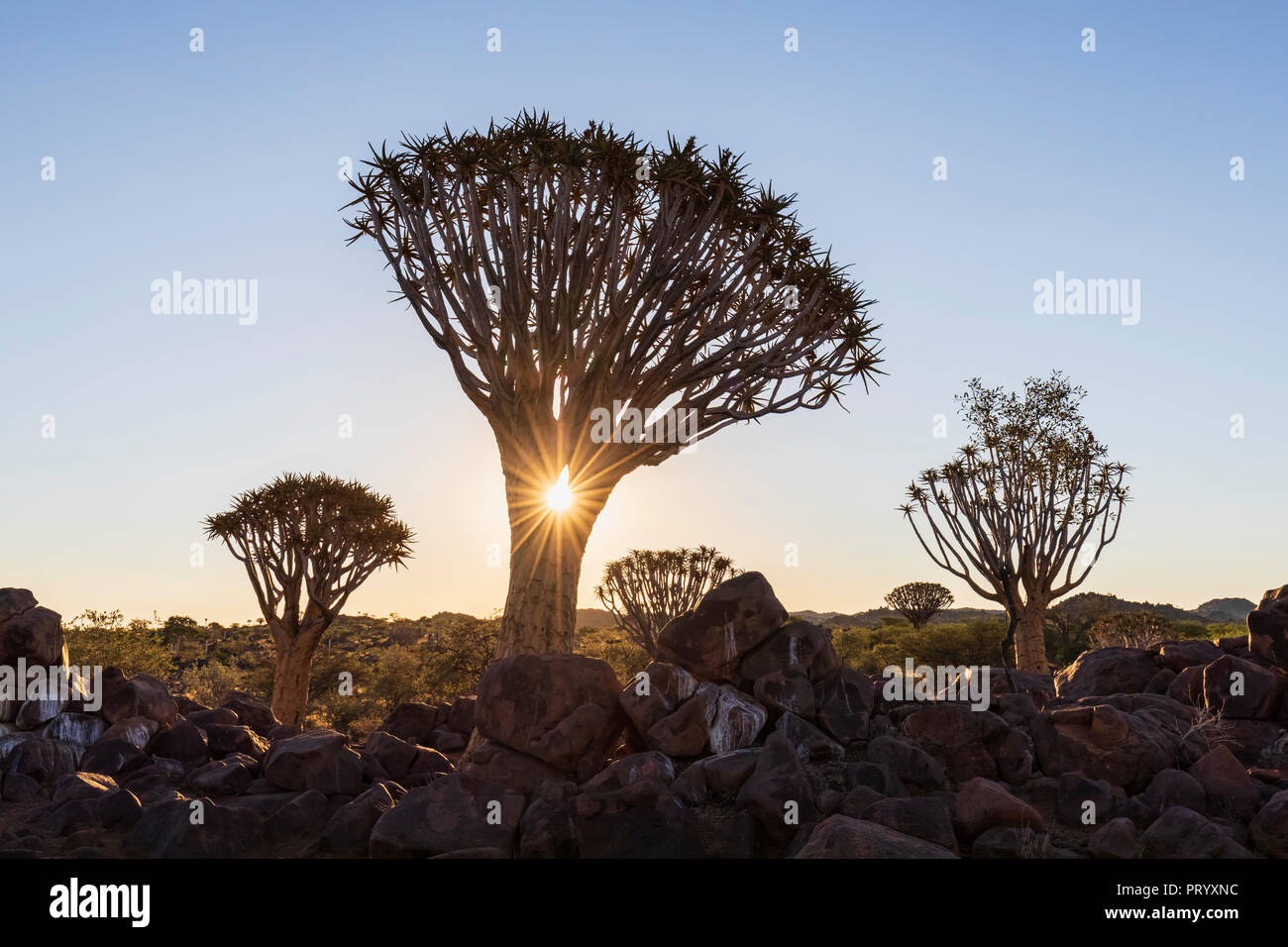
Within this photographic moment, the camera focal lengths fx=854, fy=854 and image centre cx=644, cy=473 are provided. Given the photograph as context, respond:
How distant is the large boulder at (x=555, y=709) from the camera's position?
9.07 meters

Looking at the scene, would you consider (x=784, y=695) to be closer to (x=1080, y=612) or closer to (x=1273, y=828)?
(x=1273, y=828)

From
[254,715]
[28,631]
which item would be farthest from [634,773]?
[254,715]

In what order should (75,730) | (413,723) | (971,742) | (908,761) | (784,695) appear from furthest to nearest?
(413,723) < (75,730) < (784,695) < (971,742) < (908,761)

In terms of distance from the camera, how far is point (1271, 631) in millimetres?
11859

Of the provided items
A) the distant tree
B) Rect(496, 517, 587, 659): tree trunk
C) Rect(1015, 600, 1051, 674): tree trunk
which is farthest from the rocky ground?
the distant tree

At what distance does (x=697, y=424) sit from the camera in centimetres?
1198

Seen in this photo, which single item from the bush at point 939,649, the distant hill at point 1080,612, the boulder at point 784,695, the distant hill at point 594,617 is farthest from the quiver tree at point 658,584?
the distant hill at point 594,617

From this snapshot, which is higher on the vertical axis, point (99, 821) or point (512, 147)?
point (512, 147)

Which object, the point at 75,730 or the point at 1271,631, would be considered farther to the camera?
the point at 75,730

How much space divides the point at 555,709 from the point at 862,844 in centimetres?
406

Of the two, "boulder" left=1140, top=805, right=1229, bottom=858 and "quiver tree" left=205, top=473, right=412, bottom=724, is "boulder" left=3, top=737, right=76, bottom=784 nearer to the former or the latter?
"quiver tree" left=205, top=473, right=412, bottom=724

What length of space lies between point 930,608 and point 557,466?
35.7 meters
